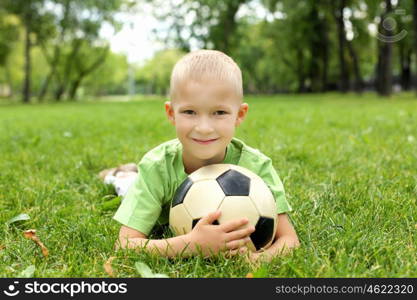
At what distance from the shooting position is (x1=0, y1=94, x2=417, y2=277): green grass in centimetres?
213

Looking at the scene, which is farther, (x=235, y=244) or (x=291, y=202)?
(x=291, y=202)

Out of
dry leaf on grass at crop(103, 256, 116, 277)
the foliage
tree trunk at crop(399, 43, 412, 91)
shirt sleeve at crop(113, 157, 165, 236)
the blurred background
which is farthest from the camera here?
the foliage

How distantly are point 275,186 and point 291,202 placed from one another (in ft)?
2.20

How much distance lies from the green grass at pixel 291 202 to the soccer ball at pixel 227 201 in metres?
0.18

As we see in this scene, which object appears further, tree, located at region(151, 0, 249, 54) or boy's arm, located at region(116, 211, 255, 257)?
tree, located at region(151, 0, 249, 54)

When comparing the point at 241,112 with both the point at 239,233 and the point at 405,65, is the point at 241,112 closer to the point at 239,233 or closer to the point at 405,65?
the point at 239,233

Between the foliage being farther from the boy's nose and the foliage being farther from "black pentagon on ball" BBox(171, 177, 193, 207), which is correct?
the boy's nose

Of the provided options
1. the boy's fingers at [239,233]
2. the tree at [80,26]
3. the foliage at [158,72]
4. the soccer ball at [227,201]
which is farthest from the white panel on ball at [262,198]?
the foliage at [158,72]

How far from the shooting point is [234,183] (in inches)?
89.0

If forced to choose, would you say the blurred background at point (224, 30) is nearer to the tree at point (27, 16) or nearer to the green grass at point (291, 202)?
the tree at point (27, 16)

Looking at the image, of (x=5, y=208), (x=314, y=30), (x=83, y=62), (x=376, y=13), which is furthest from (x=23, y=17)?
(x=5, y=208)

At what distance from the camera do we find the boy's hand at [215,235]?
2.13 meters

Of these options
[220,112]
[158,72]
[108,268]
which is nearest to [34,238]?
[108,268]

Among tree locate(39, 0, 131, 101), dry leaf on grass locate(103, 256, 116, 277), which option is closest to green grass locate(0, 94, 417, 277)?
dry leaf on grass locate(103, 256, 116, 277)
